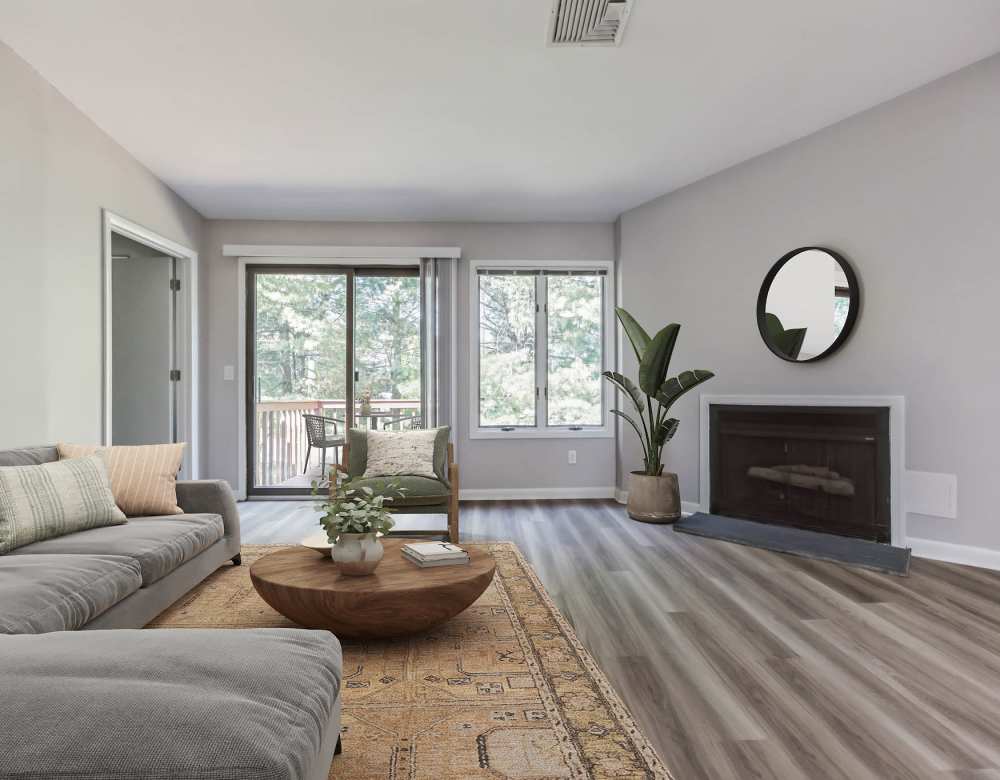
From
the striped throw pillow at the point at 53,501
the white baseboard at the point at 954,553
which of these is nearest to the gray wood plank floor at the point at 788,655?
the white baseboard at the point at 954,553

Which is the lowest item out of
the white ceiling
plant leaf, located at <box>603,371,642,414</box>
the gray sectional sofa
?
the gray sectional sofa

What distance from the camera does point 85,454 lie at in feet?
9.60

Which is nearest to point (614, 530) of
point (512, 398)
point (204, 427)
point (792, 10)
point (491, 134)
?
point (512, 398)

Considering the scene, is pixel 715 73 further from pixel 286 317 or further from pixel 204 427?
pixel 204 427

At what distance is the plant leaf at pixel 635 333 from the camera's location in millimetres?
4750

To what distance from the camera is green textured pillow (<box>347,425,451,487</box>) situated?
14.0 feet

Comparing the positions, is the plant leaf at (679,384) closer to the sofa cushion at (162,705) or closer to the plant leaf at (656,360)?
the plant leaf at (656,360)

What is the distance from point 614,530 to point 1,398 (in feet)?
12.0

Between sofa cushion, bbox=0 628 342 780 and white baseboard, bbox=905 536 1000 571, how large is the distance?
139 inches

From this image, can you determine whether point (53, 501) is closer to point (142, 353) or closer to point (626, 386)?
point (142, 353)

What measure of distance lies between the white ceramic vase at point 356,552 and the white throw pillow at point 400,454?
5.65ft

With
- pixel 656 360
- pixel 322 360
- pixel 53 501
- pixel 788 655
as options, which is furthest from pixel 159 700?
pixel 322 360

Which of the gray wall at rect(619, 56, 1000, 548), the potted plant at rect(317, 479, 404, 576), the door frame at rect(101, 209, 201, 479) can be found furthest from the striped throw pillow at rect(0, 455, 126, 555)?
the gray wall at rect(619, 56, 1000, 548)

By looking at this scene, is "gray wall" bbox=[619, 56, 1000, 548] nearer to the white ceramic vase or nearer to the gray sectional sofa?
→ the white ceramic vase
